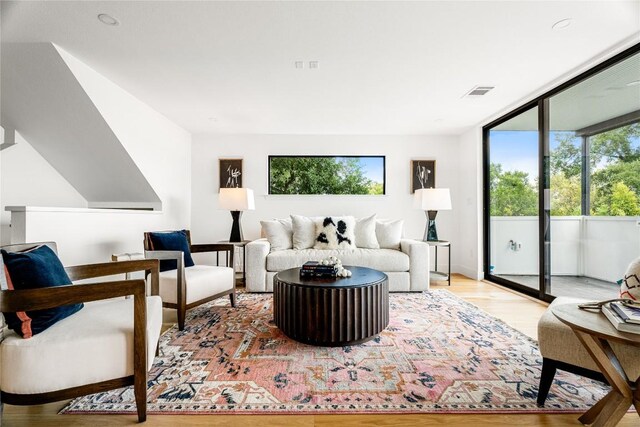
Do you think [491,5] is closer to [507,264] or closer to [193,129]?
[507,264]

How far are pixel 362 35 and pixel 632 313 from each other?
7.17ft

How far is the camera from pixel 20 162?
3.28 metres

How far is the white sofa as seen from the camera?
133 inches

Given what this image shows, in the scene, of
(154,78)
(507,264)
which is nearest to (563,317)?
(507,264)

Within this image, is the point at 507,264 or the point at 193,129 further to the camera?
the point at 193,129

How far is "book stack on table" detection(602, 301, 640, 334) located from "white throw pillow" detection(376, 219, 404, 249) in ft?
8.09

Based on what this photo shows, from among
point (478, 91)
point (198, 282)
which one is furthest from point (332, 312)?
point (478, 91)

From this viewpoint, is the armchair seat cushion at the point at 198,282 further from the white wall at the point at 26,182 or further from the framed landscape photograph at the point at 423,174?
the framed landscape photograph at the point at 423,174

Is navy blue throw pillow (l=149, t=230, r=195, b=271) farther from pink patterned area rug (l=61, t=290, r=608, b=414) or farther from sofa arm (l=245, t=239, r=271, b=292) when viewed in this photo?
sofa arm (l=245, t=239, r=271, b=292)

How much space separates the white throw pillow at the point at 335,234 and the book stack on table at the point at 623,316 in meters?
2.54

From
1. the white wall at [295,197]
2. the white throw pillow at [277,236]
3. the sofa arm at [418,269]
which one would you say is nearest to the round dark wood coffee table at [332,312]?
the sofa arm at [418,269]

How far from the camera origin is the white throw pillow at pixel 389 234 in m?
3.77

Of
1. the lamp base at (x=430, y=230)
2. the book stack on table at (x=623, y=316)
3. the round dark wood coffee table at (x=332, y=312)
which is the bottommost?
the round dark wood coffee table at (x=332, y=312)

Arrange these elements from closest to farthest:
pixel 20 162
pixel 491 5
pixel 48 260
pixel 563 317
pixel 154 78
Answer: pixel 563 317 < pixel 48 260 < pixel 491 5 < pixel 154 78 < pixel 20 162
